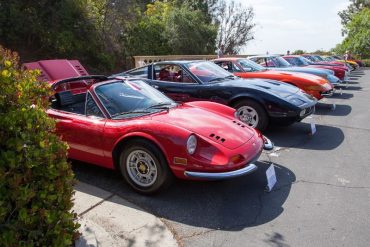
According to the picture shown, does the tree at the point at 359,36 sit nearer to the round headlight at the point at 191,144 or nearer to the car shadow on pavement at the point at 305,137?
the car shadow on pavement at the point at 305,137

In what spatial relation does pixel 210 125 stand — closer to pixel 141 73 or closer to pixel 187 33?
pixel 141 73

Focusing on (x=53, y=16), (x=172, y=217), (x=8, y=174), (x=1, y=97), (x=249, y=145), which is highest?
(x=53, y=16)

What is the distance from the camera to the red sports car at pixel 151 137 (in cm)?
383

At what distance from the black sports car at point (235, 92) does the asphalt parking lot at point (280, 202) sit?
710 millimetres

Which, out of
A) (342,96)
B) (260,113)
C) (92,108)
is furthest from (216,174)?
(342,96)

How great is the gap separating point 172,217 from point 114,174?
1.41 m

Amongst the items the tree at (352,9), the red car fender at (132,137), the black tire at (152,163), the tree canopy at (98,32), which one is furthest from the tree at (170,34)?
the tree at (352,9)

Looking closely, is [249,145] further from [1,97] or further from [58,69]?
[58,69]

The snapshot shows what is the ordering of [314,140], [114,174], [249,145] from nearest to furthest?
[249,145] → [114,174] → [314,140]

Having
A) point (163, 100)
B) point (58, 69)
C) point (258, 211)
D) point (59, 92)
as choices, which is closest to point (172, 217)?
point (258, 211)

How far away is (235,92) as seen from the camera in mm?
6590

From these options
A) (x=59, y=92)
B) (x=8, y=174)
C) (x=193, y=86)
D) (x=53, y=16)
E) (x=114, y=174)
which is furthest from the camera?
(x=53, y=16)

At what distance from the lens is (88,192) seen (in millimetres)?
4277

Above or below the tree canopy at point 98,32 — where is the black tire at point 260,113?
below
